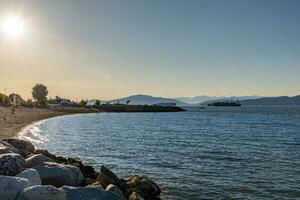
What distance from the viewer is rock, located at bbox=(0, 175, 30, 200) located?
13.2 metres

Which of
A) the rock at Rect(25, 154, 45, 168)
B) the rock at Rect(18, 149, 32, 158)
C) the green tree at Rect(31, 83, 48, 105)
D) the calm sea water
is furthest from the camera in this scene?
the green tree at Rect(31, 83, 48, 105)

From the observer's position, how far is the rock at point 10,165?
50.3 feet

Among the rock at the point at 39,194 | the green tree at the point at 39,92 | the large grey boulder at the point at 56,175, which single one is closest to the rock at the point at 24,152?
the large grey boulder at the point at 56,175

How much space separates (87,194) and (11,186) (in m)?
2.82

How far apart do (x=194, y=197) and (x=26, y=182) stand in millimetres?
10504

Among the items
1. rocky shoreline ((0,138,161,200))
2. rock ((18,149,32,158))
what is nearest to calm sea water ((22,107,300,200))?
rocky shoreline ((0,138,161,200))

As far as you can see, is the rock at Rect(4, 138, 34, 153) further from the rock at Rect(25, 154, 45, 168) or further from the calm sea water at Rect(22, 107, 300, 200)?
the calm sea water at Rect(22, 107, 300, 200)

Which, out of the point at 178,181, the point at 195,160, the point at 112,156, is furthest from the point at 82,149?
the point at 178,181

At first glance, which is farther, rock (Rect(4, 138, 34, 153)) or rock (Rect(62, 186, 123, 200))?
rock (Rect(4, 138, 34, 153))

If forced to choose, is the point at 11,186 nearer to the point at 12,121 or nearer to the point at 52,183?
the point at 52,183

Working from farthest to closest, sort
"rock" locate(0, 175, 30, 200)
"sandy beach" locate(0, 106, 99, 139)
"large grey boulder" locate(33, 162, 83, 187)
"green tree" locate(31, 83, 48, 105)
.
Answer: "green tree" locate(31, 83, 48, 105) → "sandy beach" locate(0, 106, 99, 139) → "large grey boulder" locate(33, 162, 83, 187) → "rock" locate(0, 175, 30, 200)

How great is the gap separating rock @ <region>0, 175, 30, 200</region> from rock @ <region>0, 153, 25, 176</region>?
5.62ft

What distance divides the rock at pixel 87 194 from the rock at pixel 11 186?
1.63 meters

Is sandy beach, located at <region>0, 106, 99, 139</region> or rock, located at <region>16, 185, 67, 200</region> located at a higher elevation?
sandy beach, located at <region>0, 106, 99, 139</region>
